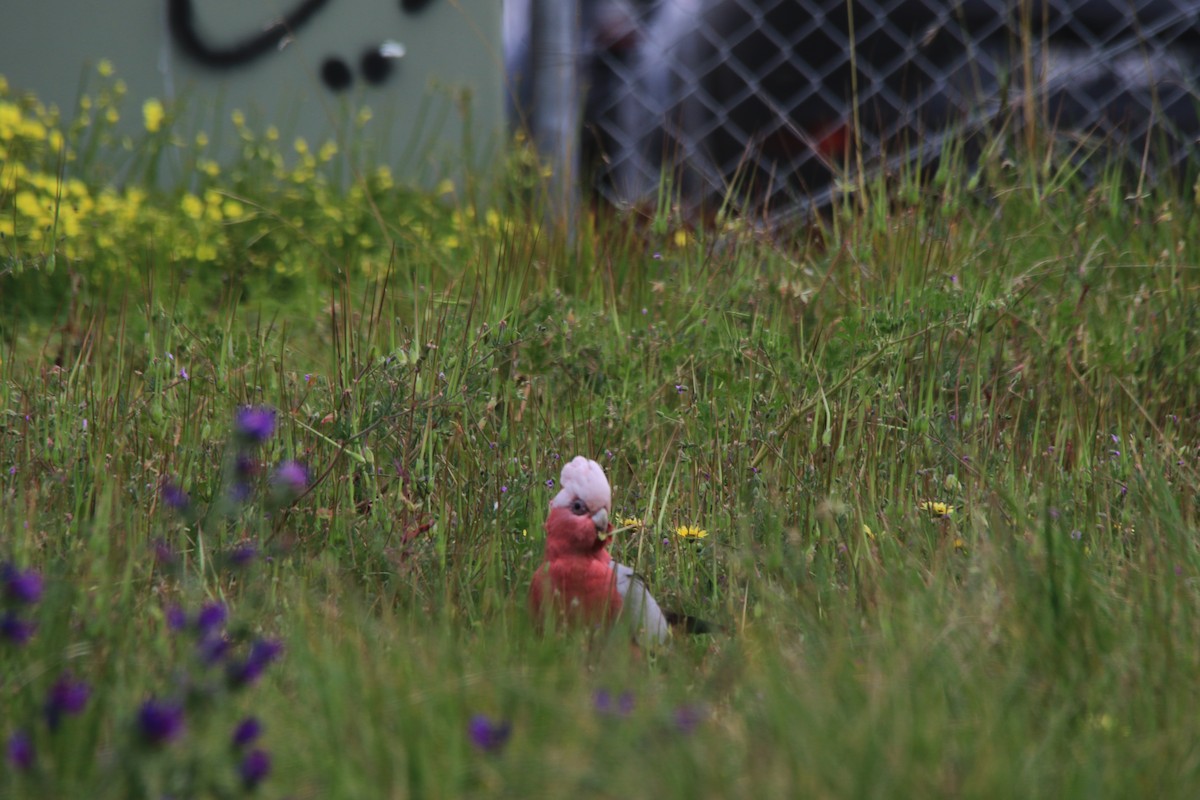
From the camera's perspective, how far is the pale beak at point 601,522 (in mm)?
1742

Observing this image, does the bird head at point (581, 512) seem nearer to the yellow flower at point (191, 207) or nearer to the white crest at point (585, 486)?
the white crest at point (585, 486)

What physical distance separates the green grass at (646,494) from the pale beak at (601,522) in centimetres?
15

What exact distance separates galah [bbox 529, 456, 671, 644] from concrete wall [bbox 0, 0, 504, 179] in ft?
8.69

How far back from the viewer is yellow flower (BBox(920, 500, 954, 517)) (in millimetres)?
2090

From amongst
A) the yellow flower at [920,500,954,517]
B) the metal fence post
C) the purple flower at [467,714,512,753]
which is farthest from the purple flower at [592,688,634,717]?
the metal fence post

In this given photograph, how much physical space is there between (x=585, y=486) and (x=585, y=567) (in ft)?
0.37

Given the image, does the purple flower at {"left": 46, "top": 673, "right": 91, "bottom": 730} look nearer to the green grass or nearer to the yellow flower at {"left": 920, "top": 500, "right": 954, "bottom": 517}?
the green grass

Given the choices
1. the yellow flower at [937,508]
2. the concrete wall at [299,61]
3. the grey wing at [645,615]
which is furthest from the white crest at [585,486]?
the concrete wall at [299,61]

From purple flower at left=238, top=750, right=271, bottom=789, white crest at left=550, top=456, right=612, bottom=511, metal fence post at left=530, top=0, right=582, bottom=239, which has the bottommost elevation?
purple flower at left=238, top=750, right=271, bottom=789

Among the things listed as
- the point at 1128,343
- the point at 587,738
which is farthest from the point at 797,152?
the point at 587,738

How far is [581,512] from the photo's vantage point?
69.7 inches

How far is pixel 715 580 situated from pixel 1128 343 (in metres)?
1.22

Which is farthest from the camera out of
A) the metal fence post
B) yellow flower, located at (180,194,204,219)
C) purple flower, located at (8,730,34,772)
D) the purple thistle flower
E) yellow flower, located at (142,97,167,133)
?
yellow flower, located at (142,97,167,133)

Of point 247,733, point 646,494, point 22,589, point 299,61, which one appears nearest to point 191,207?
point 299,61
